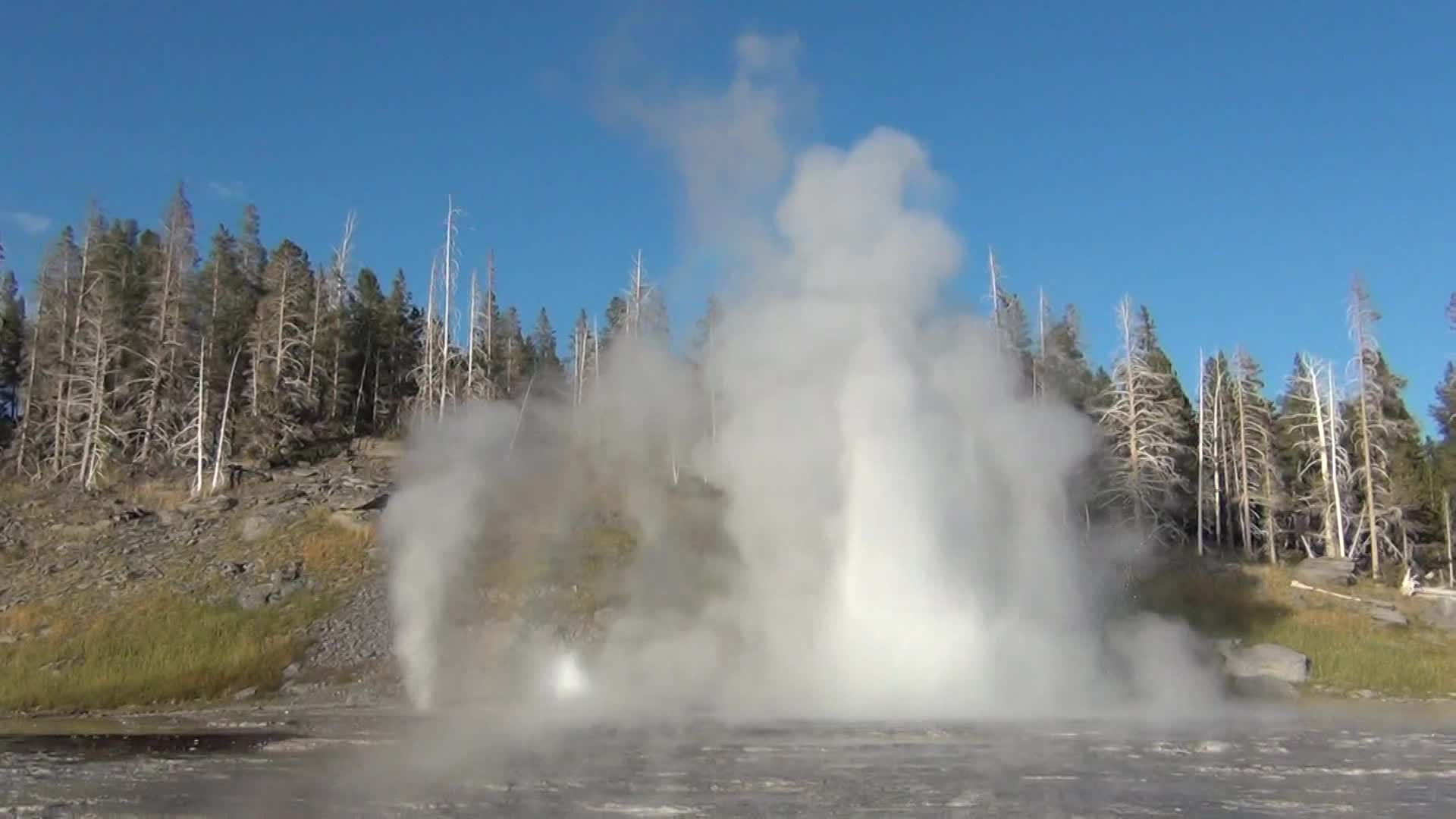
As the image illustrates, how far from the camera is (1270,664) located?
2934cm

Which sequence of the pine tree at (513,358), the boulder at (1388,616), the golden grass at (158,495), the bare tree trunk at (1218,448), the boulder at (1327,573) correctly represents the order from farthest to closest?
1. the pine tree at (513,358)
2. the bare tree trunk at (1218,448)
3. the golden grass at (158,495)
4. the boulder at (1327,573)
5. the boulder at (1388,616)

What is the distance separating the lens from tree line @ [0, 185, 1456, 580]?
47625mm

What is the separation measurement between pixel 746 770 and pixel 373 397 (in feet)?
183

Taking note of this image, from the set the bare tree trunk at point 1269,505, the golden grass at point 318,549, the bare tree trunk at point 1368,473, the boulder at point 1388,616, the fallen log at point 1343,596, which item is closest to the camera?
the boulder at point 1388,616


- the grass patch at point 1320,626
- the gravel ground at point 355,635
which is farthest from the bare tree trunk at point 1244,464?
the gravel ground at point 355,635

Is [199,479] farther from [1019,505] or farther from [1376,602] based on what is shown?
[1376,602]

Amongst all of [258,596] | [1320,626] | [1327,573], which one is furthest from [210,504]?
[1327,573]

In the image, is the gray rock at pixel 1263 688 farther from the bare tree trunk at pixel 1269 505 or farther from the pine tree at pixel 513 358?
the pine tree at pixel 513 358

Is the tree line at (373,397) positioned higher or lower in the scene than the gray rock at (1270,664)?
higher

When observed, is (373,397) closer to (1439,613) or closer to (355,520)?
(355,520)

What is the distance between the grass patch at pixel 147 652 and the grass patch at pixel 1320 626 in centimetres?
2354

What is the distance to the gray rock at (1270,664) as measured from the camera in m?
28.9

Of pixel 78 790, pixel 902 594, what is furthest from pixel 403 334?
pixel 78 790

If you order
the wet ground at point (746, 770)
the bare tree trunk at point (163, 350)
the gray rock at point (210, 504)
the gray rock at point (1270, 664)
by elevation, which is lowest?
the wet ground at point (746, 770)
